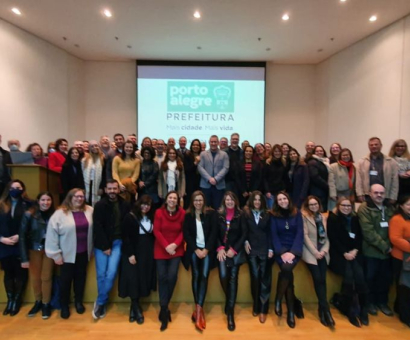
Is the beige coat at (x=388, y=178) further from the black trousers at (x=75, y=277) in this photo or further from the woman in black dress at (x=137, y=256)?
the black trousers at (x=75, y=277)

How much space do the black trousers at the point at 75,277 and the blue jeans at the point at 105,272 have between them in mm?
179

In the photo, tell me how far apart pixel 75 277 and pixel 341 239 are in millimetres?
3115

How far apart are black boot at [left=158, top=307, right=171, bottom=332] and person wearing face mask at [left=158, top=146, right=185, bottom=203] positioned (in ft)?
5.42

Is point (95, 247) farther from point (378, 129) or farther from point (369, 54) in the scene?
point (369, 54)

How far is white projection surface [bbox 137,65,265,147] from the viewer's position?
7.98 meters

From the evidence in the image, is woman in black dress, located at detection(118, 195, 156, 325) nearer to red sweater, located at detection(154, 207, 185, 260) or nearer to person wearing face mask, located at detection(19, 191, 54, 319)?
red sweater, located at detection(154, 207, 185, 260)

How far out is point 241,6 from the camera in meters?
5.29

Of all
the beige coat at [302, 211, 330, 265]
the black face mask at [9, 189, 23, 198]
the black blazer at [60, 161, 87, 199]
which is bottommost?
the beige coat at [302, 211, 330, 265]

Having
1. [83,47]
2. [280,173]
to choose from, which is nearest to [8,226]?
[280,173]

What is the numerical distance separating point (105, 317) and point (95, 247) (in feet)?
2.72

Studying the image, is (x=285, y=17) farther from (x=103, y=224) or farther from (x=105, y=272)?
(x=105, y=272)

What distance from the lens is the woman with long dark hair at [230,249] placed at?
295cm

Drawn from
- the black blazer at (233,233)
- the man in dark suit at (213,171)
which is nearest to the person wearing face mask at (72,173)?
the man in dark suit at (213,171)

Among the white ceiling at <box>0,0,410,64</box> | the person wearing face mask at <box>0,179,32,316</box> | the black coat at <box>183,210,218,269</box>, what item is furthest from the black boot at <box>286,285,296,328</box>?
the white ceiling at <box>0,0,410,64</box>
